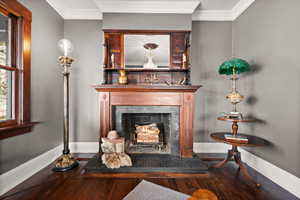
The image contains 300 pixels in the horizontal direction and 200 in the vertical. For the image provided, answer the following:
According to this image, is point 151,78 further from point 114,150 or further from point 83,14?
point 83,14

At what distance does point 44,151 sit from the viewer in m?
2.24

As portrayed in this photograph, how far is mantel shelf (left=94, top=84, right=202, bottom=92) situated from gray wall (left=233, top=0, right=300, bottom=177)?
2.85 feet

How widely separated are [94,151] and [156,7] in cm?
275

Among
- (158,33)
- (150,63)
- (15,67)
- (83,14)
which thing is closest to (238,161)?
(150,63)

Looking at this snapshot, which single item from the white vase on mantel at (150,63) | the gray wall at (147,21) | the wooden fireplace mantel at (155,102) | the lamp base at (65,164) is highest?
the gray wall at (147,21)

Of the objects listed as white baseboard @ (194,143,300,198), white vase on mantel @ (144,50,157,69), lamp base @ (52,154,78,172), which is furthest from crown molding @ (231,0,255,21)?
lamp base @ (52,154,78,172)

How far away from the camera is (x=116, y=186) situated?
172 centimetres

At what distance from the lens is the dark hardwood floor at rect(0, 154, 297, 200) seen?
1555mm

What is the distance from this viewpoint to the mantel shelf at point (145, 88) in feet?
7.55

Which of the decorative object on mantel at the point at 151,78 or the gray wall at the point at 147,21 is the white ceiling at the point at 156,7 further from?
the decorative object on mantel at the point at 151,78

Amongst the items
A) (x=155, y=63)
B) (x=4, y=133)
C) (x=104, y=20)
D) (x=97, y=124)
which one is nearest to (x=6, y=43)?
(x=4, y=133)

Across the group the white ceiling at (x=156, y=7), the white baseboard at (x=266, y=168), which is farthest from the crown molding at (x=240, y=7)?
the white baseboard at (x=266, y=168)

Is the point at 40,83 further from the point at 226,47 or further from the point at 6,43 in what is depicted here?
the point at 226,47

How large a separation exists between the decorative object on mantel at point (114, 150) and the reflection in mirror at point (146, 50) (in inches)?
47.7
